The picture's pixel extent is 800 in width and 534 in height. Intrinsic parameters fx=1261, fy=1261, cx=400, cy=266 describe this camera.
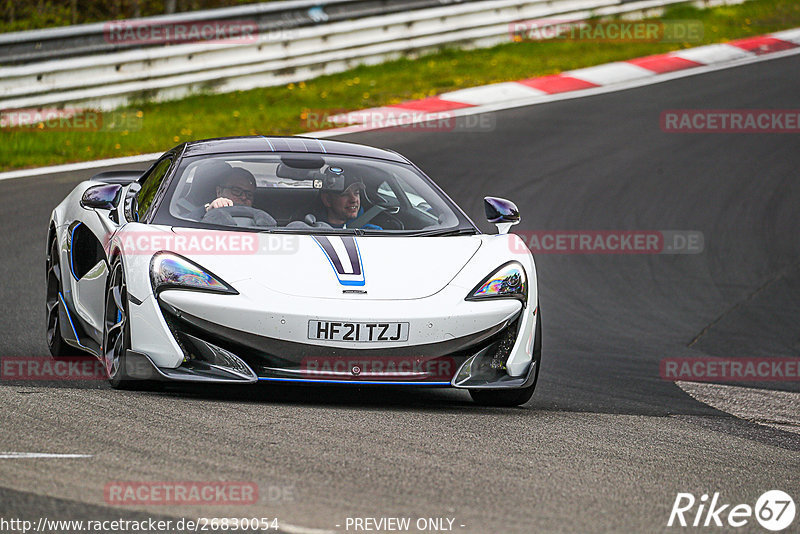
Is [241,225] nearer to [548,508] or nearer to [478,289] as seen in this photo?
[478,289]

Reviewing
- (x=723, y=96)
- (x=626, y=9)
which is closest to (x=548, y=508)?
(x=723, y=96)

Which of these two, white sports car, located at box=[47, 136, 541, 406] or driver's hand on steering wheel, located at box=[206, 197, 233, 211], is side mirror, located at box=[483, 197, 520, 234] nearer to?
white sports car, located at box=[47, 136, 541, 406]

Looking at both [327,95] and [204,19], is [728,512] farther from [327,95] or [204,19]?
[204,19]

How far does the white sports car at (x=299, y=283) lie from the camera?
543 centimetres

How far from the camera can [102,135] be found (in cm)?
A: 1368

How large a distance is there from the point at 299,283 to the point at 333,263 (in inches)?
8.4

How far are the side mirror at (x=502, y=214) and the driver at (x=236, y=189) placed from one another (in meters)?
1.24

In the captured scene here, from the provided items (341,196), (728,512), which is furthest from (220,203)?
(728,512)

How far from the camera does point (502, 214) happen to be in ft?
21.9

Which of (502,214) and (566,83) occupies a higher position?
(502,214)

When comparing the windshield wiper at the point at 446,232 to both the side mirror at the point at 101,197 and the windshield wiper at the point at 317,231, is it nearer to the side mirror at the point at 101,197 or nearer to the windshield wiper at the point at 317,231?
the windshield wiper at the point at 317,231

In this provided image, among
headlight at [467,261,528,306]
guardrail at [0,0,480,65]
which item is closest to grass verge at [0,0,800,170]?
guardrail at [0,0,480,65]

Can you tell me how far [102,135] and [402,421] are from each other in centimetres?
927

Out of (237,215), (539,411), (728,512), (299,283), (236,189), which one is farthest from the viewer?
(236,189)
